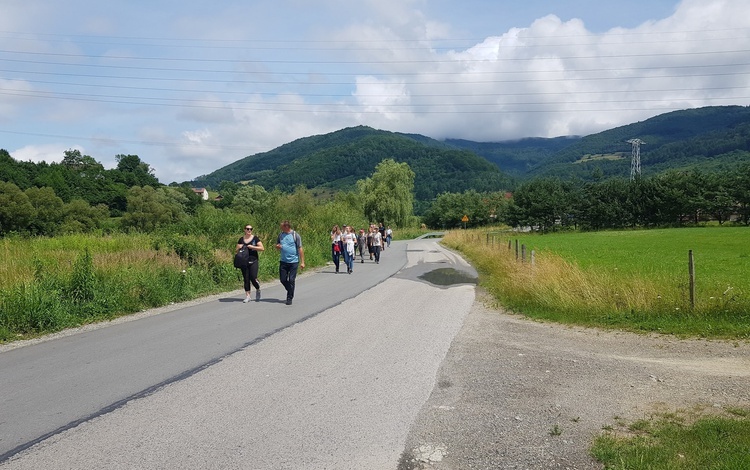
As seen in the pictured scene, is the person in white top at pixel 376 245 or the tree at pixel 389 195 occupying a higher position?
the tree at pixel 389 195

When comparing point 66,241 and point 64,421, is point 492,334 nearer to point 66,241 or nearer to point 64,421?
point 64,421

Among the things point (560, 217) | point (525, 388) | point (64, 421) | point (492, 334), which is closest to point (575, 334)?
point (492, 334)

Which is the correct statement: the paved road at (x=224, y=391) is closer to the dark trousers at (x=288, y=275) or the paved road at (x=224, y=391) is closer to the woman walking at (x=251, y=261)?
the dark trousers at (x=288, y=275)

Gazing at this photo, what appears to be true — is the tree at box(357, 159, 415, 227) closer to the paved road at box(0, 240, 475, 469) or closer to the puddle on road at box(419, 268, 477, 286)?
the puddle on road at box(419, 268, 477, 286)

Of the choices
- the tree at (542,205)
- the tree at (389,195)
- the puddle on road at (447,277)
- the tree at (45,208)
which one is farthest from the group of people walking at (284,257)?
the tree at (542,205)

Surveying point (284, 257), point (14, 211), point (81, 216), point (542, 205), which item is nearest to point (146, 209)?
point (81, 216)

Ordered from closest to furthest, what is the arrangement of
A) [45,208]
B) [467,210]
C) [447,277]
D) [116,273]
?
[116,273]
[447,277]
[45,208]
[467,210]

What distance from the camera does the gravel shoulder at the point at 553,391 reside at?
427cm

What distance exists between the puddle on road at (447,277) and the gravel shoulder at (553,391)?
27.6 feet

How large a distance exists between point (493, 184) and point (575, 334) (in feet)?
622

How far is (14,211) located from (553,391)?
52.3 meters

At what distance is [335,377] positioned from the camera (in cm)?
629

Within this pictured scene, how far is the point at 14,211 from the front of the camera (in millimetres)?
45906

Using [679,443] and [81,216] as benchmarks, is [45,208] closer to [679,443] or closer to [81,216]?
[81,216]
